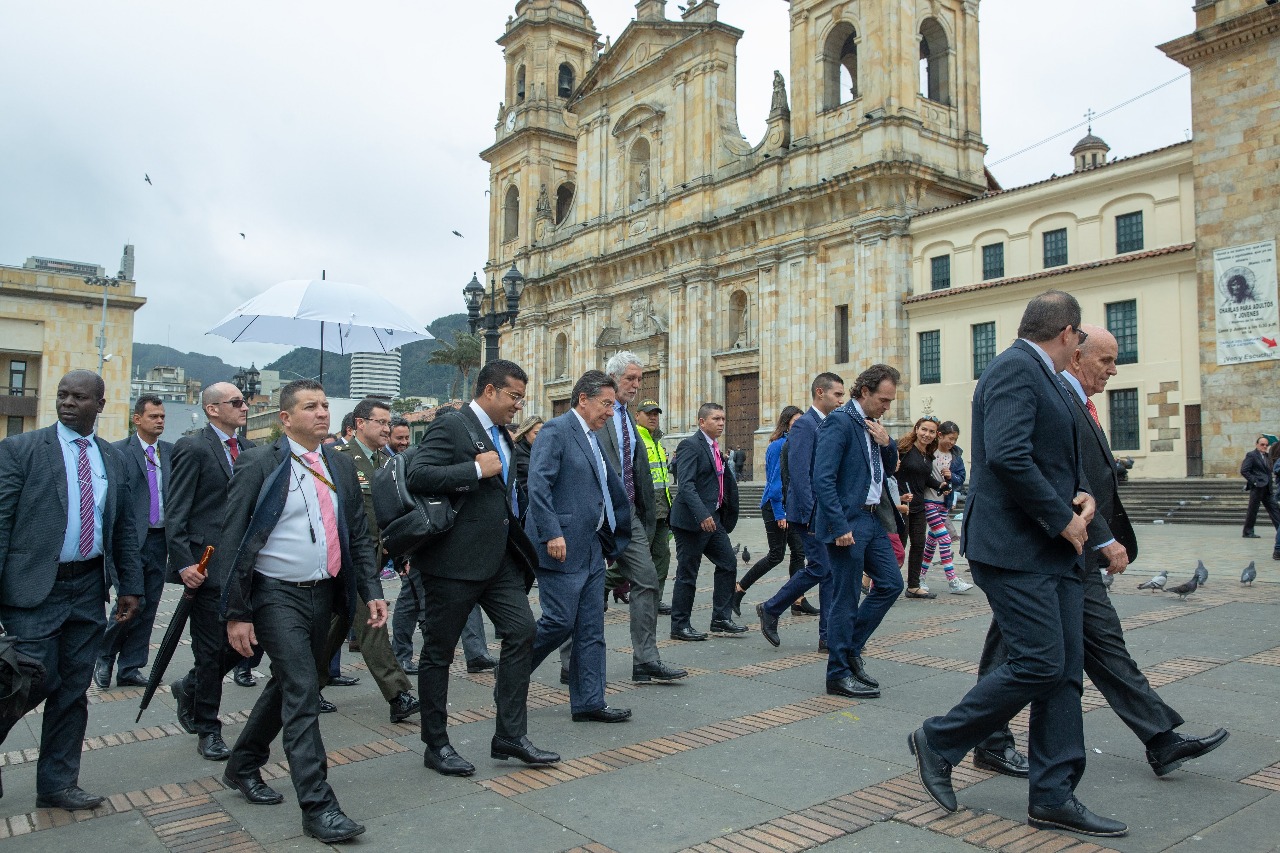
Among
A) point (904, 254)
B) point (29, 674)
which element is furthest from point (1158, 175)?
point (29, 674)

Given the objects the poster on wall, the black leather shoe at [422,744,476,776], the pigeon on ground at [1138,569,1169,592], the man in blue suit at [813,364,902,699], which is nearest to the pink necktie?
the black leather shoe at [422,744,476,776]

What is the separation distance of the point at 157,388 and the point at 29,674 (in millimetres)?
128791

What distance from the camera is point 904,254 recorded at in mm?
28547

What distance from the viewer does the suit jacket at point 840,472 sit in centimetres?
622

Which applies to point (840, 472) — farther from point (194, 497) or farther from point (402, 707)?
point (194, 497)

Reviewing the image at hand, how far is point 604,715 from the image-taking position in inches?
217

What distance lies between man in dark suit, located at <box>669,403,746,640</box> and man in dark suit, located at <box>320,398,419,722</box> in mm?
2537

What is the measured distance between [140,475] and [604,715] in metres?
3.50

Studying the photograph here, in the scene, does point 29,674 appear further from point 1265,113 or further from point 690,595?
point 1265,113

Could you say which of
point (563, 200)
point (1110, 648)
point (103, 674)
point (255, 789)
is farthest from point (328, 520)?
point (563, 200)

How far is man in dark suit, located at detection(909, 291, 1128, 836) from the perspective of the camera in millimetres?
3773

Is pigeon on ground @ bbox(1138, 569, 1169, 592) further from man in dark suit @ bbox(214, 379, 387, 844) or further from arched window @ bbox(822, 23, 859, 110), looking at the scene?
arched window @ bbox(822, 23, 859, 110)

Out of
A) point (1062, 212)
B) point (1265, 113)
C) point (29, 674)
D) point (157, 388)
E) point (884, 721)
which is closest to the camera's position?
point (29, 674)

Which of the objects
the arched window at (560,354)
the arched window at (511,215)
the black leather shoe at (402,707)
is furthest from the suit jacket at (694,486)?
the arched window at (511,215)
